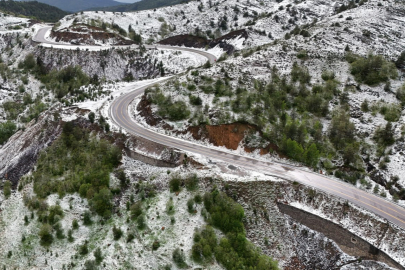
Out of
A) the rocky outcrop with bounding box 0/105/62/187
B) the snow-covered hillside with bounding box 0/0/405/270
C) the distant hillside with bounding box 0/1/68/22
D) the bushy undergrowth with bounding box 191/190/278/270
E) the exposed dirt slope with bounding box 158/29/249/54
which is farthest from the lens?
the distant hillside with bounding box 0/1/68/22

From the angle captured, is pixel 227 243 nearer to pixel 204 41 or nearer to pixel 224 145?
pixel 224 145

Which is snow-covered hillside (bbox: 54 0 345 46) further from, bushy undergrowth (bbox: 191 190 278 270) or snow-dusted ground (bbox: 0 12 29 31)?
bushy undergrowth (bbox: 191 190 278 270)

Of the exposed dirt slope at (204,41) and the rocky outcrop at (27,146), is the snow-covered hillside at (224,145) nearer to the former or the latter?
the rocky outcrop at (27,146)

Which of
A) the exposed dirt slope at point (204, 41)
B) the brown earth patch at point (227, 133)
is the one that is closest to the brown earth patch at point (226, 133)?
the brown earth patch at point (227, 133)

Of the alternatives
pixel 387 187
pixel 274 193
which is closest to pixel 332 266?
pixel 274 193

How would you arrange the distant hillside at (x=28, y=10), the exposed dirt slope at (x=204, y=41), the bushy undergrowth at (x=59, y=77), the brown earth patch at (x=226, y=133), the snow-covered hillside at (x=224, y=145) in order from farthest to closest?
the distant hillside at (x=28, y=10) → the exposed dirt slope at (x=204, y=41) → the bushy undergrowth at (x=59, y=77) → the brown earth patch at (x=226, y=133) → the snow-covered hillside at (x=224, y=145)

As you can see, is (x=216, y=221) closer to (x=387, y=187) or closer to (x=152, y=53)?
(x=387, y=187)

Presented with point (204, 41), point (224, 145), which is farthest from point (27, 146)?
point (204, 41)

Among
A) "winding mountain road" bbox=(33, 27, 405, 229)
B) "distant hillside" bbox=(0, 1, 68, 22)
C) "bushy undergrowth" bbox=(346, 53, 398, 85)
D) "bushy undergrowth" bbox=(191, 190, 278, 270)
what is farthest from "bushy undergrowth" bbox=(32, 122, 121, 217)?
"distant hillside" bbox=(0, 1, 68, 22)

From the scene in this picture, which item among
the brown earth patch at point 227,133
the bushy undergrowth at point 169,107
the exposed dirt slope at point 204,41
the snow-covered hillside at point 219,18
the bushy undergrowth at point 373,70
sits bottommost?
the brown earth patch at point 227,133
